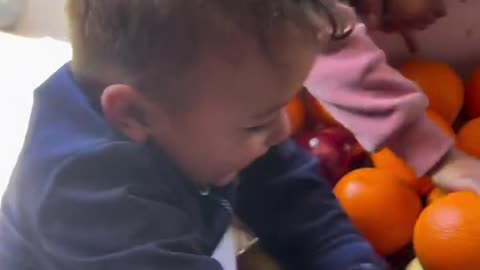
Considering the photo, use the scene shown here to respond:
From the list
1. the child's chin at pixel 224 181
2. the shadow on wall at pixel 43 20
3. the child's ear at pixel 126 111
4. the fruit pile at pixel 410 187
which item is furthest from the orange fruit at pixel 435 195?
the shadow on wall at pixel 43 20

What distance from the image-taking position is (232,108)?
61 centimetres

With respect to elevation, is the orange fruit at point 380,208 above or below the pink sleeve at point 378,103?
below

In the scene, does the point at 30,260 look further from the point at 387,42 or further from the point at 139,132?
the point at 387,42

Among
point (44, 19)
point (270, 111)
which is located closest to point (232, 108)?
point (270, 111)

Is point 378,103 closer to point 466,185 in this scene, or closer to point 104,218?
point 466,185

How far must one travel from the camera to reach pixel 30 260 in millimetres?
658

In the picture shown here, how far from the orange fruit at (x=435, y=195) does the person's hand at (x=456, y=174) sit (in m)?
0.01

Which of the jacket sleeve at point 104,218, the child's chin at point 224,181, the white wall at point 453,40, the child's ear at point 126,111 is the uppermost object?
the child's ear at point 126,111

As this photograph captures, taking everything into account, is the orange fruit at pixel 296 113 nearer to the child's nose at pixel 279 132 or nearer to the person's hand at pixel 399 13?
the person's hand at pixel 399 13

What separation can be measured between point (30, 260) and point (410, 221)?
41 centimetres

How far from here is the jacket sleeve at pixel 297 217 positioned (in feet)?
2.66

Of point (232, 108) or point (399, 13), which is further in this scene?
point (399, 13)

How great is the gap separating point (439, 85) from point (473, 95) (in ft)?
0.19

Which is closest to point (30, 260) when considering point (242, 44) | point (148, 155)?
point (148, 155)
